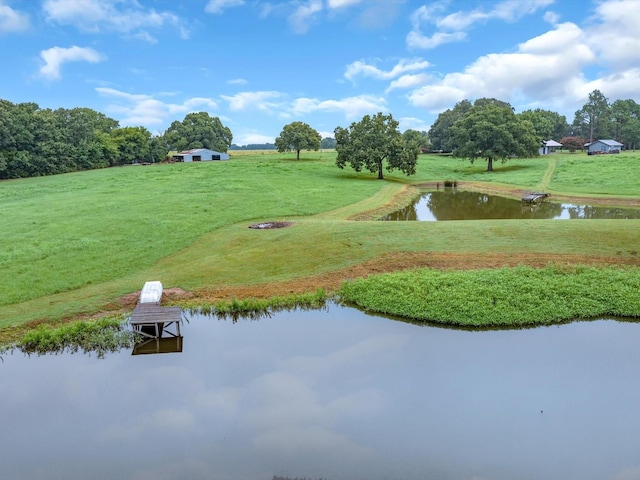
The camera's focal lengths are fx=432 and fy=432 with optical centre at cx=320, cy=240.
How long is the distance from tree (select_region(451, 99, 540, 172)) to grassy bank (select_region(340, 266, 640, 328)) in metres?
48.5

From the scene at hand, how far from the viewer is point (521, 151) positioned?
61.5 m

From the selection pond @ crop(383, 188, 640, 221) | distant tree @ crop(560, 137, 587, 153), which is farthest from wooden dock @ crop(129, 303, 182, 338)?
distant tree @ crop(560, 137, 587, 153)

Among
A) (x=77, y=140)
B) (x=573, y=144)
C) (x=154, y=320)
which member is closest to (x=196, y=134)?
(x=77, y=140)

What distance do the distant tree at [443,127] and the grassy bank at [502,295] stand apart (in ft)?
292

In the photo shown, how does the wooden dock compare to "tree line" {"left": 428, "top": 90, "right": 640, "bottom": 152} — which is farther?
"tree line" {"left": 428, "top": 90, "right": 640, "bottom": 152}

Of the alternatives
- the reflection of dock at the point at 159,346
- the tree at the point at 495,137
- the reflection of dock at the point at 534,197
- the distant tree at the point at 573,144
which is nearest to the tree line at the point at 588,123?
the distant tree at the point at 573,144

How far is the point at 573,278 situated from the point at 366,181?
3610cm

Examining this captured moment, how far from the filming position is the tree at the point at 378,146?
169ft

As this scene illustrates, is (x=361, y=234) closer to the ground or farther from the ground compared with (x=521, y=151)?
closer to the ground

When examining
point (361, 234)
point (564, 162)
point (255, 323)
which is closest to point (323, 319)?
point (255, 323)

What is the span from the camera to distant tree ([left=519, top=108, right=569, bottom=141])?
9025 cm

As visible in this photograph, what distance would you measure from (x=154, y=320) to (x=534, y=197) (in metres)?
36.5

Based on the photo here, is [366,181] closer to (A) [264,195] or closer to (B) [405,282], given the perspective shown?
(A) [264,195]

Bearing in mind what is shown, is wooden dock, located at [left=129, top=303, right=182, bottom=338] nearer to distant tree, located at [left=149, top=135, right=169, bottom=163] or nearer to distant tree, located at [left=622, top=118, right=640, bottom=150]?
distant tree, located at [left=149, top=135, right=169, bottom=163]
